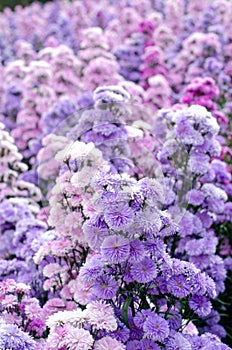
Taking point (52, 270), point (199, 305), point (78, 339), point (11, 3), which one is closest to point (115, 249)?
point (78, 339)

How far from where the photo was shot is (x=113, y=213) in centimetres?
205

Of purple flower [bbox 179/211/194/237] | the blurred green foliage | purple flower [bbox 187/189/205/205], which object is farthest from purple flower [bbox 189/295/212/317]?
the blurred green foliage

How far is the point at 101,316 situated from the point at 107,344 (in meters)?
0.08

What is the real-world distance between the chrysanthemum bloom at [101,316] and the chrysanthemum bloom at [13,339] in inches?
7.0

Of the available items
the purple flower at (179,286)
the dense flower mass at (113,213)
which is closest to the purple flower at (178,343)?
the dense flower mass at (113,213)

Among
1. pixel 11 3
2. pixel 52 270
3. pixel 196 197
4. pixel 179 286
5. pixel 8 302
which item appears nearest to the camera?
pixel 179 286

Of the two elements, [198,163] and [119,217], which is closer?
[119,217]

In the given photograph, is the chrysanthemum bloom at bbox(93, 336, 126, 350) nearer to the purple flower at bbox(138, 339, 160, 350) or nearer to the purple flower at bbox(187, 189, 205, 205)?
the purple flower at bbox(138, 339, 160, 350)

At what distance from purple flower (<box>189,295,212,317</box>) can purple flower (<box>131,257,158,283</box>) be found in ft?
1.00

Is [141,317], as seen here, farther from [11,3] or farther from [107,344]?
[11,3]

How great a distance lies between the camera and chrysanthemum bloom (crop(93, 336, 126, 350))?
195cm

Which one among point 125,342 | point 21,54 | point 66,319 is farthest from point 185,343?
point 21,54

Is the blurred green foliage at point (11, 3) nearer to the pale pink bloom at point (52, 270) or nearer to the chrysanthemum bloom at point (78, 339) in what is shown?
the pale pink bloom at point (52, 270)

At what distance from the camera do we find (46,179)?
3.19m
